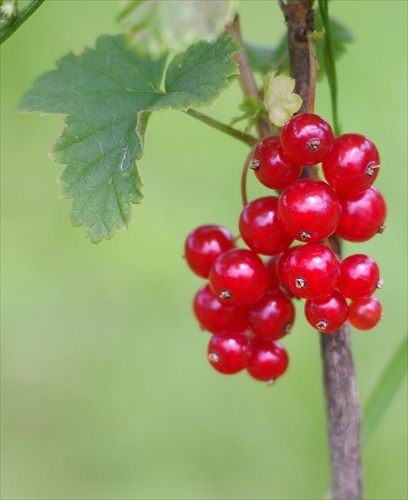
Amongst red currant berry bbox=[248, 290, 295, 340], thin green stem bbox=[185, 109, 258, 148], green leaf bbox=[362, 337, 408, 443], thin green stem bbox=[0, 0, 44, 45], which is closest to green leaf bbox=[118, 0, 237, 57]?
thin green stem bbox=[0, 0, 44, 45]

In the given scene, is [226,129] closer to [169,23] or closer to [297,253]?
[297,253]

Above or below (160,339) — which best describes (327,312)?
above

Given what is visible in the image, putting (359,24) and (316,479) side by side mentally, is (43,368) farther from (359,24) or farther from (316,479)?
(359,24)

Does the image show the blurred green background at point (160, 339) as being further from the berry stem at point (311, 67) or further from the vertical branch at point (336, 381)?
the berry stem at point (311, 67)

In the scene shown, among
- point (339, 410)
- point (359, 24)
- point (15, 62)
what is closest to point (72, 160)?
point (339, 410)

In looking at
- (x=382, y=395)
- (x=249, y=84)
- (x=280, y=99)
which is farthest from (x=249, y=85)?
(x=382, y=395)

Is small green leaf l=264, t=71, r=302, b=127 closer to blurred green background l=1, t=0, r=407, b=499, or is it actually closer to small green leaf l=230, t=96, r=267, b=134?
small green leaf l=230, t=96, r=267, b=134

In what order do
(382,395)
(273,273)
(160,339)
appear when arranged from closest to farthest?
1. (273,273)
2. (382,395)
3. (160,339)
